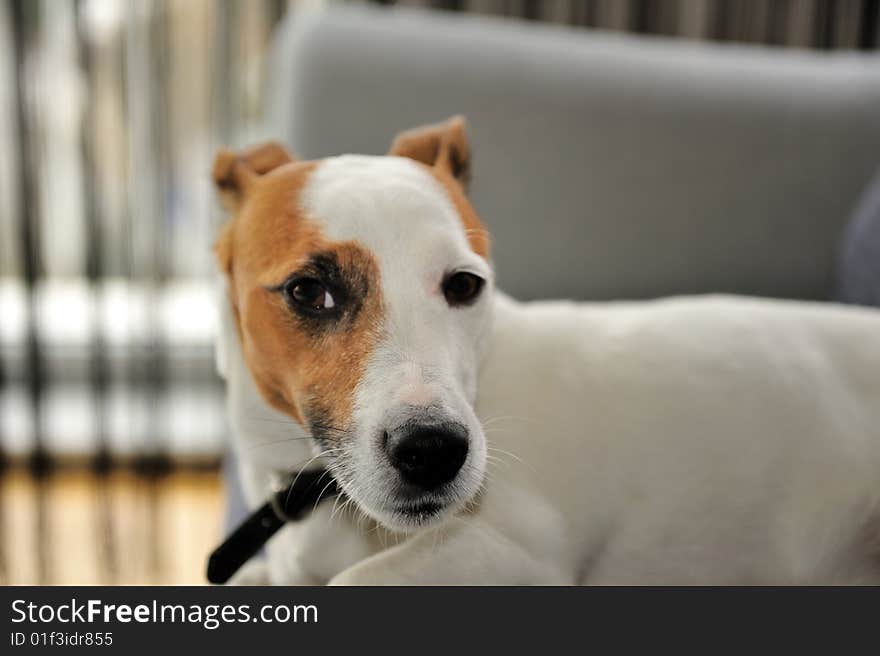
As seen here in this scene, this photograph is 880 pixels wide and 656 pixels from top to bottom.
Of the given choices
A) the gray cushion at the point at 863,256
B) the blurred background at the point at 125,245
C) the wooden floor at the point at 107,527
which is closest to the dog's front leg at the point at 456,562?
the gray cushion at the point at 863,256

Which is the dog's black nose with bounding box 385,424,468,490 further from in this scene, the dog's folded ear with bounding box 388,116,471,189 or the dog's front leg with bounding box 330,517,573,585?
the dog's folded ear with bounding box 388,116,471,189

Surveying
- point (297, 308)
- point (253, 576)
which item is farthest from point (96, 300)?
point (297, 308)

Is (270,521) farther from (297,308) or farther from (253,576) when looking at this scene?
(297,308)

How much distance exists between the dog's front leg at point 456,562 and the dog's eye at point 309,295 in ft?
0.68

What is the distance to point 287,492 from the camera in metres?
0.76

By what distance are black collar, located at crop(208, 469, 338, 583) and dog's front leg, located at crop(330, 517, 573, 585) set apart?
0.26 feet

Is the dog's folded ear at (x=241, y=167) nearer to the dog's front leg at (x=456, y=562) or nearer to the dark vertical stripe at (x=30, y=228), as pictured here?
the dog's front leg at (x=456, y=562)

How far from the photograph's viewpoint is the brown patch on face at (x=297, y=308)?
0.64 meters

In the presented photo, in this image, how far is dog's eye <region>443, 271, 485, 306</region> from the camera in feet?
2.15

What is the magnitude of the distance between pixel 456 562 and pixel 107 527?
1.25 metres

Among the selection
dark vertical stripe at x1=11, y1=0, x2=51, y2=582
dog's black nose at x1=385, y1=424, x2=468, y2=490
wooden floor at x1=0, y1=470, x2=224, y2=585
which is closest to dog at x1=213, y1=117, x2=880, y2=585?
dog's black nose at x1=385, y1=424, x2=468, y2=490

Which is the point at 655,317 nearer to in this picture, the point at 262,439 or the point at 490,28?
the point at 262,439

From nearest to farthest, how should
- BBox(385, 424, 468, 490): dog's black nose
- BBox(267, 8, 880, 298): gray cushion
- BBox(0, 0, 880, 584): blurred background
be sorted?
1. BBox(385, 424, 468, 490): dog's black nose
2. BBox(267, 8, 880, 298): gray cushion
3. BBox(0, 0, 880, 584): blurred background
